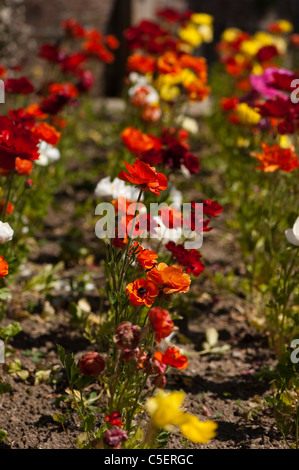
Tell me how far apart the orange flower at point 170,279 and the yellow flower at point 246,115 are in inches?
86.7

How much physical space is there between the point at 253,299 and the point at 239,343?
1.02 feet

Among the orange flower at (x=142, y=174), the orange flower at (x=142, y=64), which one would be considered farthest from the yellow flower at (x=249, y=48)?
the orange flower at (x=142, y=174)

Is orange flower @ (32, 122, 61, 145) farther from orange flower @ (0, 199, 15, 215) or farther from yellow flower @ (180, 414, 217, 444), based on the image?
yellow flower @ (180, 414, 217, 444)

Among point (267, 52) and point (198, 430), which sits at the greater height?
point (267, 52)

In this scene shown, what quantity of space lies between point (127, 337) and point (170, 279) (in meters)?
0.21

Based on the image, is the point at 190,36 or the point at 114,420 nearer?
the point at 114,420

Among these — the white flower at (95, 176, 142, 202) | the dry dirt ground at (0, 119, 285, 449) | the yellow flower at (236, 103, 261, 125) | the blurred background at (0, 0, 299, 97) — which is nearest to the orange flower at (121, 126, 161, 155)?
the white flower at (95, 176, 142, 202)

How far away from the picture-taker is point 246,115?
3574 mm

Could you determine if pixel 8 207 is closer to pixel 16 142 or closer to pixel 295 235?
pixel 16 142

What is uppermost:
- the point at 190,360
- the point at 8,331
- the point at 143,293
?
the point at 143,293

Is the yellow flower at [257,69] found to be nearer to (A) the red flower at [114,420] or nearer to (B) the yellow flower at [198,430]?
(A) the red flower at [114,420]

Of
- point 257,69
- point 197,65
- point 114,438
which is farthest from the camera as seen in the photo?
point 257,69

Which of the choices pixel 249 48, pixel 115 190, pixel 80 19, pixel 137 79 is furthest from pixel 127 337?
pixel 80 19

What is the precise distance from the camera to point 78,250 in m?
3.07
